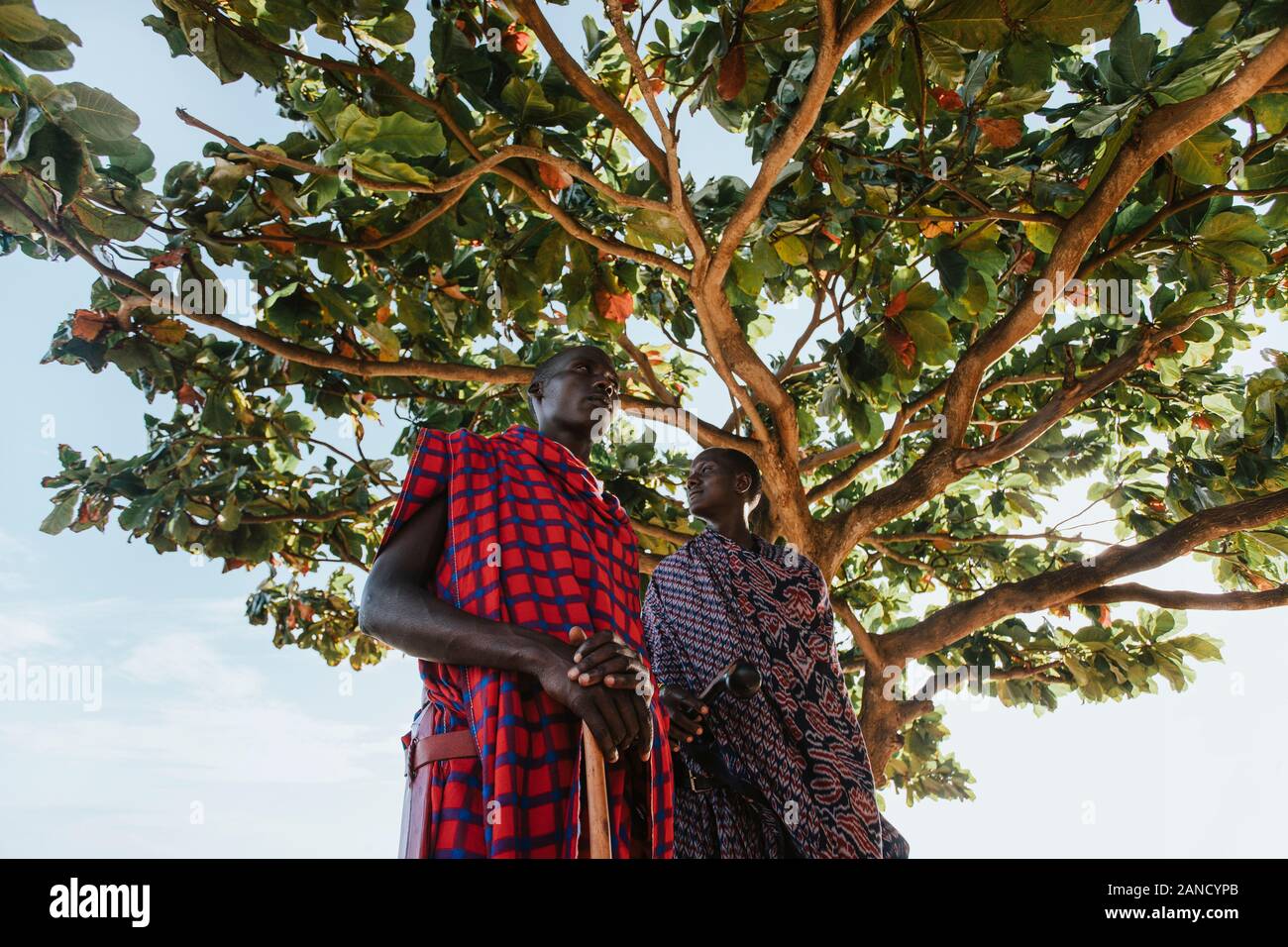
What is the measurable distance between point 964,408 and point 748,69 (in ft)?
6.31

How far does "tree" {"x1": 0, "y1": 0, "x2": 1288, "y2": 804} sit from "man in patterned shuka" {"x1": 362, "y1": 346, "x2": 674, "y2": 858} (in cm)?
139

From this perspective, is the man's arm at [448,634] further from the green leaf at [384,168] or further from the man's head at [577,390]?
the green leaf at [384,168]

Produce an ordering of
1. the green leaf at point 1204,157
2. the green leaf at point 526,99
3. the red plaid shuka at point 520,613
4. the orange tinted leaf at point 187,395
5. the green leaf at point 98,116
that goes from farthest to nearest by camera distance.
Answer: the orange tinted leaf at point 187,395 → the green leaf at point 526,99 → the green leaf at point 1204,157 → the green leaf at point 98,116 → the red plaid shuka at point 520,613

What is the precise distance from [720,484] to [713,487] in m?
0.03

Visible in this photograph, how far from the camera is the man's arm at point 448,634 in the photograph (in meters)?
1.54

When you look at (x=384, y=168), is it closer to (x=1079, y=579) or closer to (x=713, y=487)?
(x=713, y=487)

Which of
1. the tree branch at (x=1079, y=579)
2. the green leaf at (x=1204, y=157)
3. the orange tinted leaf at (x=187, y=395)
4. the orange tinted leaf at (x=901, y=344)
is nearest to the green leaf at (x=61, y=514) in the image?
the orange tinted leaf at (x=187, y=395)

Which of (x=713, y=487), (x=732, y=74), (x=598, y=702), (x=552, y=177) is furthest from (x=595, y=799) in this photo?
(x=552, y=177)

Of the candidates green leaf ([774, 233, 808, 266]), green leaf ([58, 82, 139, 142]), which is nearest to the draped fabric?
green leaf ([774, 233, 808, 266])

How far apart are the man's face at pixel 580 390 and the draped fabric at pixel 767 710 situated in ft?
2.99

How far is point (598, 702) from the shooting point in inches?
60.2

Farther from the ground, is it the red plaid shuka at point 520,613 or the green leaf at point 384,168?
the green leaf at point 384,168

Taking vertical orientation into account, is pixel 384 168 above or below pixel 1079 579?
above
